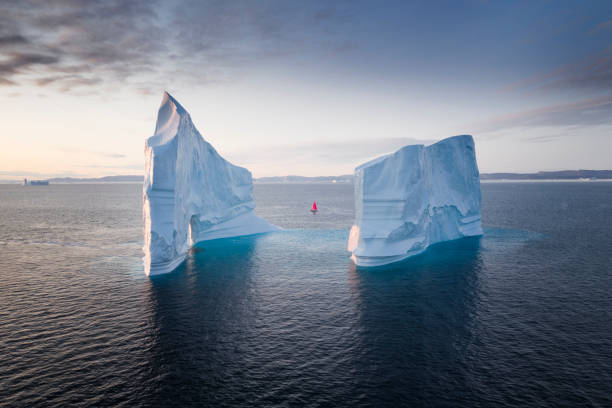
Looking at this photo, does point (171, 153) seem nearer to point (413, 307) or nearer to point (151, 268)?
point (151, 268)

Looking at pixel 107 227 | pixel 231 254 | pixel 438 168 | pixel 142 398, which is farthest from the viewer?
pixel 107 227

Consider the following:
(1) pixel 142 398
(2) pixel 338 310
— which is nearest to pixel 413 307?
(2) pixel 338 310

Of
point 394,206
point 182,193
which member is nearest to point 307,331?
point 394,206

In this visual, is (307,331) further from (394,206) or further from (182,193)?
A: (182,193)

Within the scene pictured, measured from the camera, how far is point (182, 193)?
1494 inches

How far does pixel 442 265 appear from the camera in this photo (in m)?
35.6

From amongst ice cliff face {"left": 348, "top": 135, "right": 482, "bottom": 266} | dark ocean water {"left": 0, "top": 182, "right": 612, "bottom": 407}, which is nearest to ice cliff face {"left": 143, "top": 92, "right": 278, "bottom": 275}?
dark ocean water {"left": 0, "top": 182, "right": 612, "bottom": 407}

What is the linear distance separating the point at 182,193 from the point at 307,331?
79.3 ft

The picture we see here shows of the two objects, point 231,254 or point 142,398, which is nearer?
point 142,398

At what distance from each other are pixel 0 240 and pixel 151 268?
34.6m

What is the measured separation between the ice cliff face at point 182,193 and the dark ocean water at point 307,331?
3.51 m

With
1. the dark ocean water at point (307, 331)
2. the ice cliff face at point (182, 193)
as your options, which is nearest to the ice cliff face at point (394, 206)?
the dark ocean water at point (307, 331)

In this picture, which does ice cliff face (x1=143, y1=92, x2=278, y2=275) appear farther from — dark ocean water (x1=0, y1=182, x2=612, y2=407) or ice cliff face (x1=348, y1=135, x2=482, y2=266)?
ice cliff face (x1=348, y1=135, x2=482, y2=266)

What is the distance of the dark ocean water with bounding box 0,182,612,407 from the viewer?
1486 centimetres
